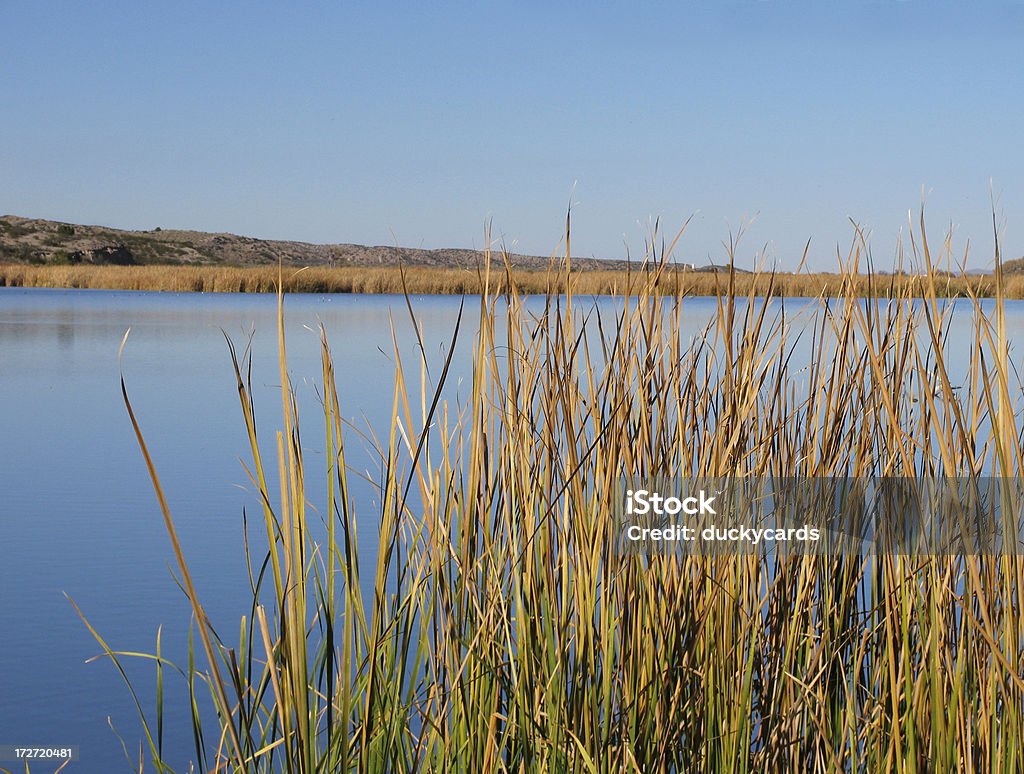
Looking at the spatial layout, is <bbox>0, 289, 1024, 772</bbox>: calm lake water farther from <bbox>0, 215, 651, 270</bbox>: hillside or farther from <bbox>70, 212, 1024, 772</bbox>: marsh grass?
<bbox>0, 215, 651, 270</bbox>: hillside

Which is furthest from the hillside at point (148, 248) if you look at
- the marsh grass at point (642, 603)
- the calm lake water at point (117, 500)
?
the marsh grass at point (642, 603)

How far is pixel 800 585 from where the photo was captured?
1539mm

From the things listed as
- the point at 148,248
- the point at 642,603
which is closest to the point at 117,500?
the point at 642,603

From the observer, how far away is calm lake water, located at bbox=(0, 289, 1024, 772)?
10.7ft

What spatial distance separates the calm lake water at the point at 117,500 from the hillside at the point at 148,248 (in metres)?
29.0

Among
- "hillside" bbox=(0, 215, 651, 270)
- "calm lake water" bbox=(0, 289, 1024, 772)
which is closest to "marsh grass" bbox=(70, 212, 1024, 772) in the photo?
"calm lake water" bbox=(0, 289, 1024, 772)

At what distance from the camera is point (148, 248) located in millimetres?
51531

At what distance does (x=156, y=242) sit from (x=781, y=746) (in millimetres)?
56187

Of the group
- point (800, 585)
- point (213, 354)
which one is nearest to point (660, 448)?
point (800, 585)

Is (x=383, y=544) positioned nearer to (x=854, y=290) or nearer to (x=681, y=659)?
(x=681, y=659)

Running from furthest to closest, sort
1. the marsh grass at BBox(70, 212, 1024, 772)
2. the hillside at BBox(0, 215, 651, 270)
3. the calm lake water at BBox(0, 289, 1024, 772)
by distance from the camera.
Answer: the hillside at BBox(0, 215, 651, 270), the calm lake water at BBox(0, 289, 1024, 772), the marsh grass at BBox(70, 212, 1024, 772)

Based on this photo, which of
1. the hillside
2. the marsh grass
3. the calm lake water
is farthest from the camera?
the hillside

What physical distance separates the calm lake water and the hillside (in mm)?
29047

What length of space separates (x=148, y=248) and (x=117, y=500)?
4947 cm
